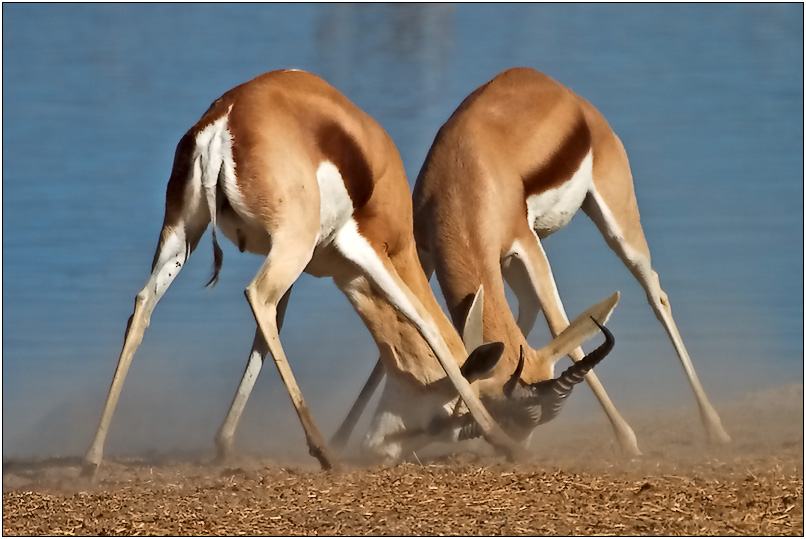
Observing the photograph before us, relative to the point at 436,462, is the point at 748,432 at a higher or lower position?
lower

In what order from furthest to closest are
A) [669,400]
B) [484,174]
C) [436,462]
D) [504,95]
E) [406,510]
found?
[669,400] → [504,95] → [484,174] → [436,462] → [406,510]

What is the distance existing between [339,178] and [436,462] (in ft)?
5.86

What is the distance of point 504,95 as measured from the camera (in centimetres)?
896

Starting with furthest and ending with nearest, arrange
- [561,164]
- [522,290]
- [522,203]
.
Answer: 1. [522,290]
2. [561,164]
3. [522,203]

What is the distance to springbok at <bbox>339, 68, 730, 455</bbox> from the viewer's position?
7.79m

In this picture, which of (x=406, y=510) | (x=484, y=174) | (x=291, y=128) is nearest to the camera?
(x=406, y=510)

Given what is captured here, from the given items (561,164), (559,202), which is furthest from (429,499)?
(561,164)

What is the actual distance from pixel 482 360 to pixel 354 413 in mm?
1213

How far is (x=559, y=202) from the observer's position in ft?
28.4

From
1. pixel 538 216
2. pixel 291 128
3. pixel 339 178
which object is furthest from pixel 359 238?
pixel 538 216

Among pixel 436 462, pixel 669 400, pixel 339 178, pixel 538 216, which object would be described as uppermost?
pixel 339 178

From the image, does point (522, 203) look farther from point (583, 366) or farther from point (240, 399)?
point (240, 399)

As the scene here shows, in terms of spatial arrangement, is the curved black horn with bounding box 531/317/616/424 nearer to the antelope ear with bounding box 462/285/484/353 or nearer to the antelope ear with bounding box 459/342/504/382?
the antelope ear with bounding box 459/342/504/382

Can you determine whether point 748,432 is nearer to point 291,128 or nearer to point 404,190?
point 404,190
